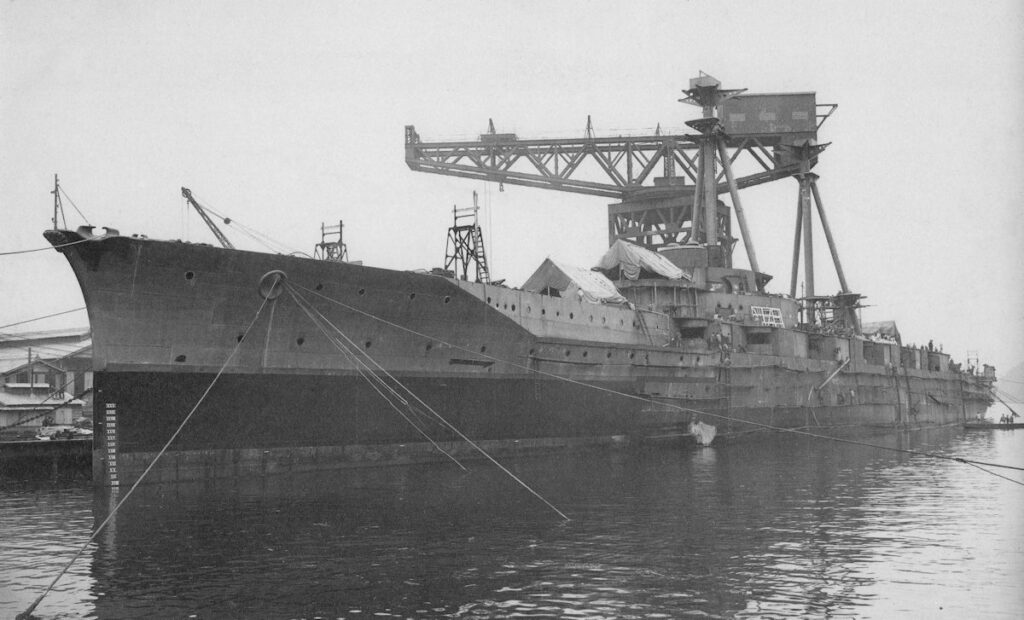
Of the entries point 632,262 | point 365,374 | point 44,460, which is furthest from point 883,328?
point 44,460

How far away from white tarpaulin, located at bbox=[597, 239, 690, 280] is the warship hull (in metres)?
2.47

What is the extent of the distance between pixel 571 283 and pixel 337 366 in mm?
9441

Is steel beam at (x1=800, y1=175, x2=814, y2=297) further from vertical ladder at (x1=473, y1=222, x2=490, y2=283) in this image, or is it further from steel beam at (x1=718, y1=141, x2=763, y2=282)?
vertical ladder at (x1=473, y1=222, x2=490, y2=283)

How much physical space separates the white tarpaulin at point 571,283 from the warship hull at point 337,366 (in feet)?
1.46

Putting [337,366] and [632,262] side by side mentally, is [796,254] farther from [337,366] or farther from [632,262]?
[337,366]

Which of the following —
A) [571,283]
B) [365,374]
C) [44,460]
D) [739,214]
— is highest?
[739,214]

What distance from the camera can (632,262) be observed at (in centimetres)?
3148

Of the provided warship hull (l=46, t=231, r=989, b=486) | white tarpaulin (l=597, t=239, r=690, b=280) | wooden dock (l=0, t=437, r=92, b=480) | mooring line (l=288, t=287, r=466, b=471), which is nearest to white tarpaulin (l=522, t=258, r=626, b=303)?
warship hull (l=46, t=231, r=989, b=486)

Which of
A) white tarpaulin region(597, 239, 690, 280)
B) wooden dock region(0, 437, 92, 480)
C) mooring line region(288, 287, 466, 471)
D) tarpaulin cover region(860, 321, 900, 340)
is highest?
white tarpaulin region(597, 239, 690, 280)

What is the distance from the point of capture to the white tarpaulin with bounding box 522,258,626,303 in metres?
27.6

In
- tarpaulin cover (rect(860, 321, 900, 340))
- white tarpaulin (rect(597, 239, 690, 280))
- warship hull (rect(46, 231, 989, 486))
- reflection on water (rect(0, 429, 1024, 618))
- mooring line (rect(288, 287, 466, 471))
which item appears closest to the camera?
reflection on water (rect(0, 429, 1024, 618))

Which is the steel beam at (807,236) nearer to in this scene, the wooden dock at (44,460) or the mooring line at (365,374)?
the mooring line at (365,374)

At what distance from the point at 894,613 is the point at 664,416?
20319mm

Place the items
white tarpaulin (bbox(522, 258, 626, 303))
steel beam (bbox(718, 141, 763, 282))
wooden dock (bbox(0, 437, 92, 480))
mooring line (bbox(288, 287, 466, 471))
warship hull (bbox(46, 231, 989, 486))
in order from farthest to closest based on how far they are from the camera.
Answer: steel beam (bbox(718, 141, 763, 282)), white tarpaulin (bbox(522, 258, 626, 303)), wooden dock (bbox(0, 437, 92, 480)), mooring line (bbox(288, 287, 466, 471)), warship hull (bbox(46, 231, 989, 486))
